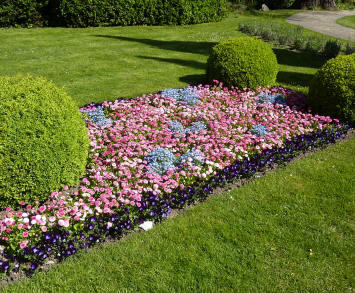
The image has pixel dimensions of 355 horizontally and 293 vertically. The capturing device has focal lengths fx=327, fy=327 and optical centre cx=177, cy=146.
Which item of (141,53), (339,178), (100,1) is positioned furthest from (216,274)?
(100,1)

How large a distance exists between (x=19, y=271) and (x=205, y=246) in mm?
2427

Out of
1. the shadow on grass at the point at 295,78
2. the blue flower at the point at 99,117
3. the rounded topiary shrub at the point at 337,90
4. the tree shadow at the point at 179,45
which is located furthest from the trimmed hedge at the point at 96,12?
the rounded topiary shrub at the point at 337,90

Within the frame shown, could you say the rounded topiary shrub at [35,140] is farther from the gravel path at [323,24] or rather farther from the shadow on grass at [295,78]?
the gravel path at [323,24]

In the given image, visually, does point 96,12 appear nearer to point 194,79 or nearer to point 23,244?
point 194,79

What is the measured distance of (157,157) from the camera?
20.4 ft

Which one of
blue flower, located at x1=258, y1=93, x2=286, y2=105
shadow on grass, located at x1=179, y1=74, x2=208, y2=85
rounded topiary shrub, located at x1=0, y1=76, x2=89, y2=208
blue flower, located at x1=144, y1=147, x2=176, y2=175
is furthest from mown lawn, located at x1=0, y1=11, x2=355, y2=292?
shadow on grass, located at x1=179, y1=74, x2=208, y2=85

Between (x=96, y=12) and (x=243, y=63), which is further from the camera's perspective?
(x=96, y=12)

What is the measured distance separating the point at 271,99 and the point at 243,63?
141 centimetres

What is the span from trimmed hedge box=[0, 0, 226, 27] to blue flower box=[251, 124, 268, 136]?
15.2 m

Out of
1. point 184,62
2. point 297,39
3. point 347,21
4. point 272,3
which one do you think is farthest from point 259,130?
point 272,3

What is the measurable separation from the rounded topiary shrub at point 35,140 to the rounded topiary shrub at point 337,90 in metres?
6.26

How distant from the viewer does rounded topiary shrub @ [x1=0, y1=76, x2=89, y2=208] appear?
4.57 meters

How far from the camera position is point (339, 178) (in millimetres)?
6281

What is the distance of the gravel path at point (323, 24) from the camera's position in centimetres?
2133
